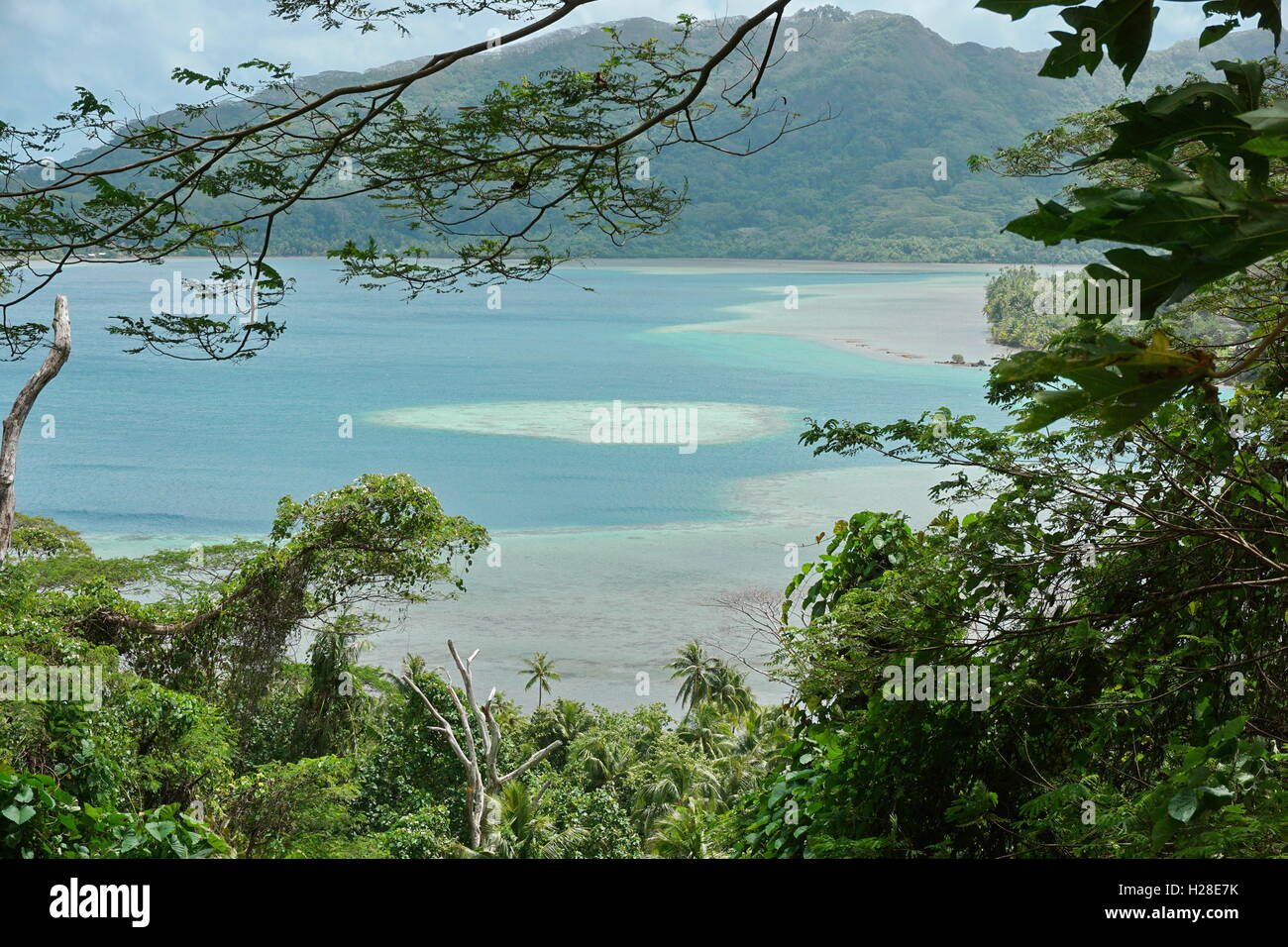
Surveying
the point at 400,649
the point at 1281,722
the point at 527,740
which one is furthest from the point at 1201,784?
the point at 400,649

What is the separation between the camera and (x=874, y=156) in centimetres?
8338

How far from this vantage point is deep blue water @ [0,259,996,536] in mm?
42219

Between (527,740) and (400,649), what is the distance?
40.8 ft

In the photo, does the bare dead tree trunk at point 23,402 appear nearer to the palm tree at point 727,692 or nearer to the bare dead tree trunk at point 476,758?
the bare dead tree trunk at point 476,758

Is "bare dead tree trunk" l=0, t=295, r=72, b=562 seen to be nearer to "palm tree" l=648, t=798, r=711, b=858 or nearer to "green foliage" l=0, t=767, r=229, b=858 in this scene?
"green foliage" l=0, t=767, r=229, b=858

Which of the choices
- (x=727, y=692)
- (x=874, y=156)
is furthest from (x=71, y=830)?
(x=874, y=156)

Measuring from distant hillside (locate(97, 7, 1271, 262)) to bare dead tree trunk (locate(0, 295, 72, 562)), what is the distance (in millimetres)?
52487

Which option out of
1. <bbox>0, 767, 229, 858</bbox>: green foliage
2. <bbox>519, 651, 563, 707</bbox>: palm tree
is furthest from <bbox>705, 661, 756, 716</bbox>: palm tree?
<bbox>0, 767, 229, 858</bbox>: green foliage

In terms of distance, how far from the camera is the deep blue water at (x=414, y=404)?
139ft

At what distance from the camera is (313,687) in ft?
52.4

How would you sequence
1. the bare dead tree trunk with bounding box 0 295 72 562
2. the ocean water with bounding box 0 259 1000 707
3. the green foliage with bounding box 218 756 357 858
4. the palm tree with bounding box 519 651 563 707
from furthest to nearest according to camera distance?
the ocean water with bounding box 0 259 1000 707 → the palm tree with bounding box 519 651 563 707 → the green foliage with bounding box 218 756 357 858 → the bare dead tree trunk with bounding box 0 295 72 562

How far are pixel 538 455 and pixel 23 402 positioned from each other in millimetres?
39159

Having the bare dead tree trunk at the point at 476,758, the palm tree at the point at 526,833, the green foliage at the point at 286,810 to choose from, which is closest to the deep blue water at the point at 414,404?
the bare dead tree trunk at the point at 476,758
